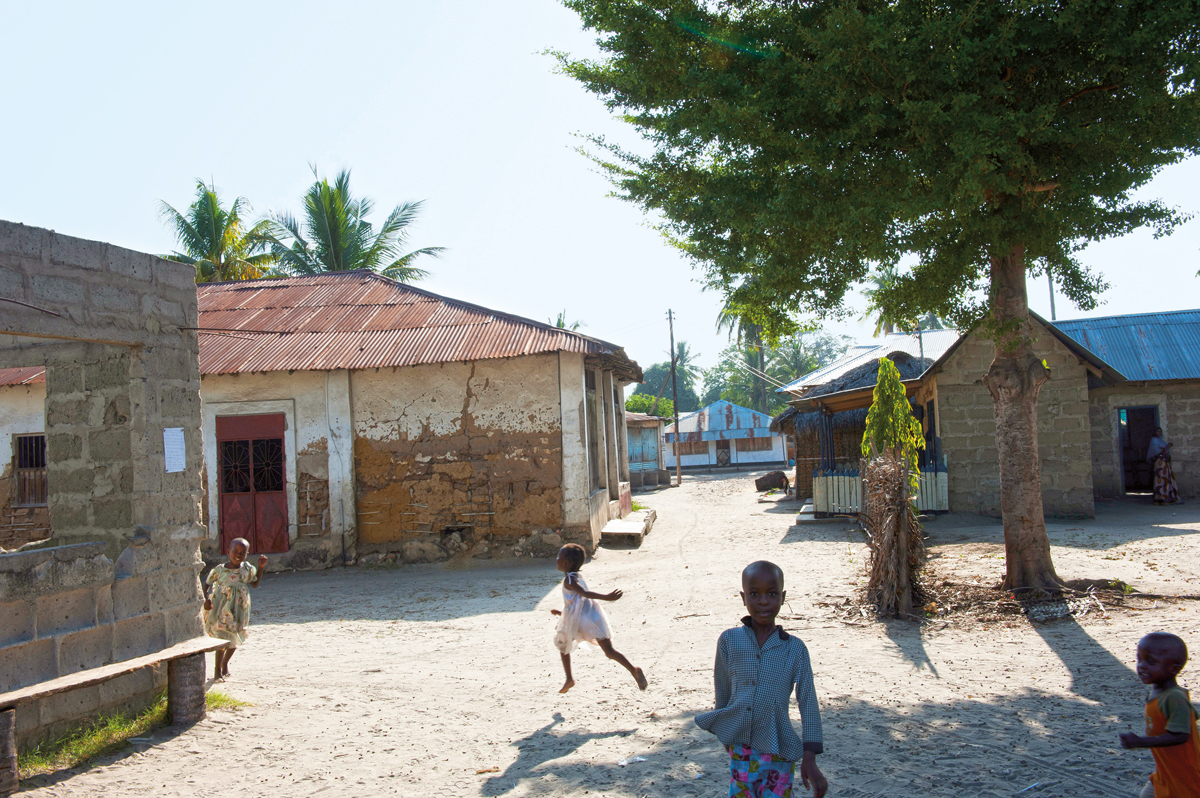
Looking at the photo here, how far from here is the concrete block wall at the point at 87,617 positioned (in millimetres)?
4715

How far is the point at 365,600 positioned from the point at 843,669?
22.1ft

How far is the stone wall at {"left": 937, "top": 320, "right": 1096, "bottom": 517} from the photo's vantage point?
14648mm

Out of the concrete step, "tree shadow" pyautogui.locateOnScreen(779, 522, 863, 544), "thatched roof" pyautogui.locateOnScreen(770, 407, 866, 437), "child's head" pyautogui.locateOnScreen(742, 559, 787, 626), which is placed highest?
"thatched roof" pyautogui.locateOnScreen(770, 407, 866, 437)

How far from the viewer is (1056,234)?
725 centimetres

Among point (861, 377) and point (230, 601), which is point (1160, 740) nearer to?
point (230, 601)

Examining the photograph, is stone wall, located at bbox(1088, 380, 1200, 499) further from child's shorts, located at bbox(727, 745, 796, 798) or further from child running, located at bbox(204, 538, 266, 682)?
child's shorts, located at bbox(727, 745, 796, 798)

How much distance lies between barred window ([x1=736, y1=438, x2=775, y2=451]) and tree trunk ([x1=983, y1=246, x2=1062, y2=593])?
3535cm

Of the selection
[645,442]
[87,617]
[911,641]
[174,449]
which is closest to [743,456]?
[645,442]

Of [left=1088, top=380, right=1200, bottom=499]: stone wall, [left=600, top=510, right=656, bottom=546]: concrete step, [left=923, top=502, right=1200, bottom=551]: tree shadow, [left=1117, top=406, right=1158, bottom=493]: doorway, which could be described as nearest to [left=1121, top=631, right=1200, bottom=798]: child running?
[left=923, top=502, right=1200, bottom=551]: tree shadow

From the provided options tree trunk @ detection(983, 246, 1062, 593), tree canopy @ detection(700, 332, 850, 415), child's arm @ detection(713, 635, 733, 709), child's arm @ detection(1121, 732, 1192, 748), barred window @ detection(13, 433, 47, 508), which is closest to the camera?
child's arm @ detection(1121, 732, 1192, 748)

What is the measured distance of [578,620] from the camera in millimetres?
5777

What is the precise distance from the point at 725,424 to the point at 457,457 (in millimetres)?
30408

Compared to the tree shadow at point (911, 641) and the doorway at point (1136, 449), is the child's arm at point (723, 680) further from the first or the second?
the doorway at point (1136, 449)

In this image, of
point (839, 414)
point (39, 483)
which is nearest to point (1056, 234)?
point (839, 414)
